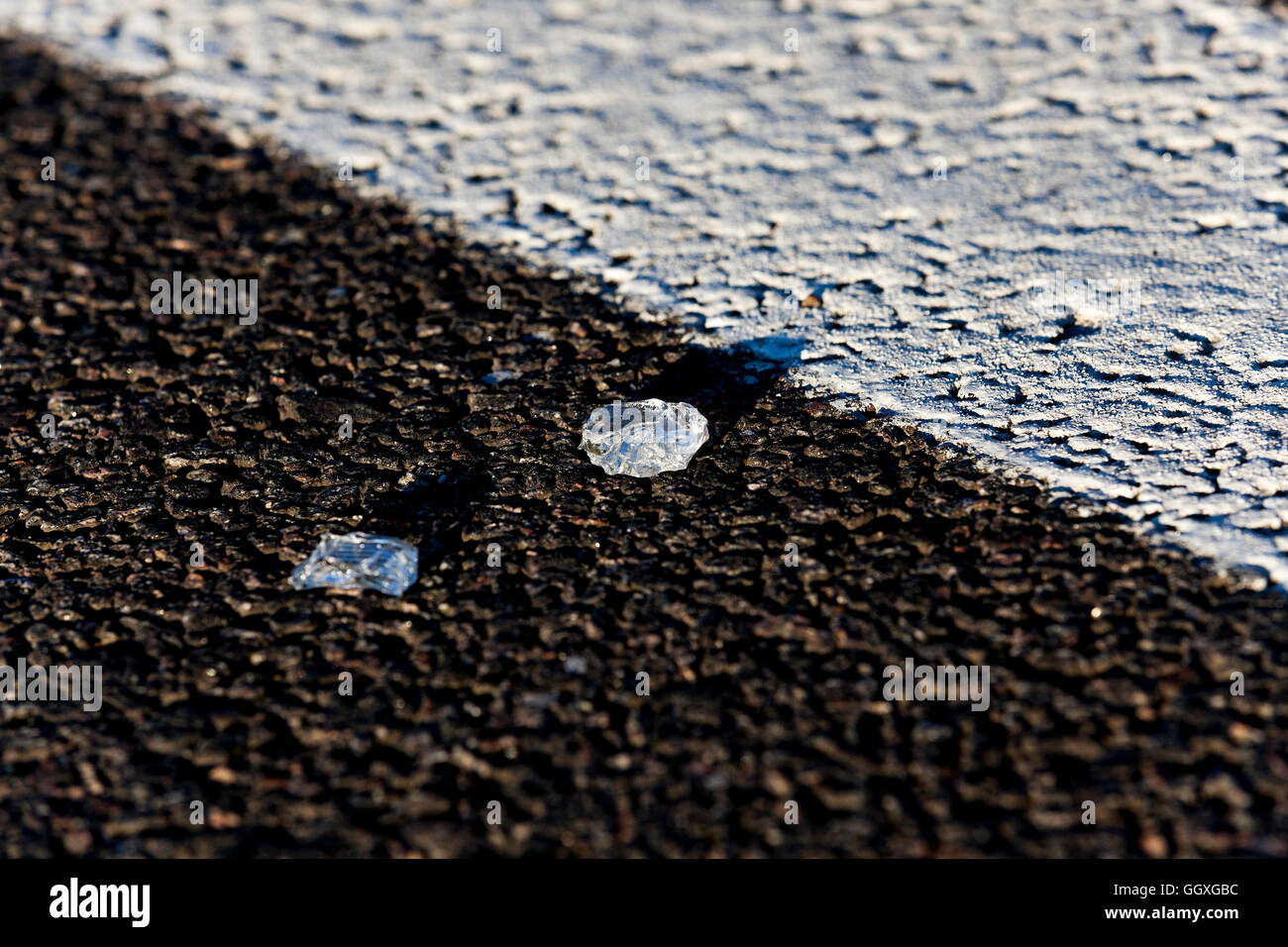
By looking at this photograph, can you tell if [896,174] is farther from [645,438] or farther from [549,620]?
[549,620]

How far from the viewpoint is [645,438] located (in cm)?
348

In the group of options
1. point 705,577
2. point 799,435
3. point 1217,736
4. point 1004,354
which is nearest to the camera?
point 1217,736

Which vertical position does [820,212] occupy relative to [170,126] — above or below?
below

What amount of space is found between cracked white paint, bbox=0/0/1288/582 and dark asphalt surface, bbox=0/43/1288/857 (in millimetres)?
331

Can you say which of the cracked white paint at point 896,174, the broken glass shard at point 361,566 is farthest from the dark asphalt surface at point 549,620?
the cracked white paint at point 896,174

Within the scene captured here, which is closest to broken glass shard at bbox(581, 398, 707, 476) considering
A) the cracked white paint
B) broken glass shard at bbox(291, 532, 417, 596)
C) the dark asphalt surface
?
the dark asphalt surface

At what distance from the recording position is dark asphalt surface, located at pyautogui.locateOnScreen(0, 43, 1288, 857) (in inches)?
102

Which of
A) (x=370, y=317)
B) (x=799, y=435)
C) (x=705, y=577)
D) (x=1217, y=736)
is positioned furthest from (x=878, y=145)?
(x=1217, y=736)

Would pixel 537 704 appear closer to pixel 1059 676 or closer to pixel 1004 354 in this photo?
pixel 1059 676

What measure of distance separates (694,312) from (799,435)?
29.8 inches

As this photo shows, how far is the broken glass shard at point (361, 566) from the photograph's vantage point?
3160 mm

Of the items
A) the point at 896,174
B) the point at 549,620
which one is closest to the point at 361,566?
the point at 549,620

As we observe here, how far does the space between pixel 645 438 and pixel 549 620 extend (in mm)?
687
